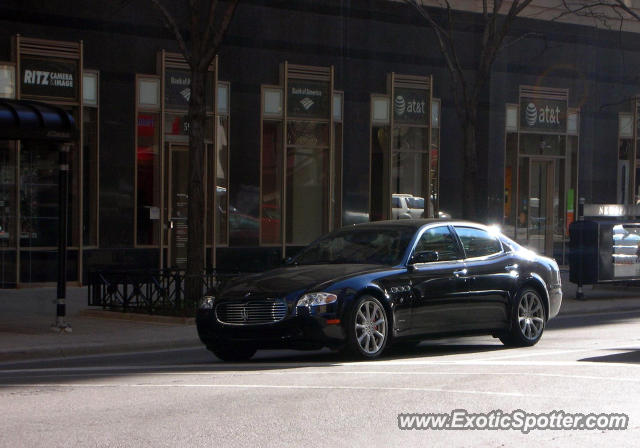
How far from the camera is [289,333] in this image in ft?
36.3

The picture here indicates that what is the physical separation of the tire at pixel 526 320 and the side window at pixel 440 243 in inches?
44.0

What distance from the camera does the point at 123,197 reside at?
2220 centimetres

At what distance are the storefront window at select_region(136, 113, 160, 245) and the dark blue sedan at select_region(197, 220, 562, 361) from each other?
33.7ft

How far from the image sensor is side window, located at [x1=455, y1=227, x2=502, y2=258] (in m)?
13.1

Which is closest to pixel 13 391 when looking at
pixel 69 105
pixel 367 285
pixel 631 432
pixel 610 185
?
pixel 367 285

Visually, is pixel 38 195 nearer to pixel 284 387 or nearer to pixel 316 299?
pixel 316 299

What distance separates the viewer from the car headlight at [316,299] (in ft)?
36.4

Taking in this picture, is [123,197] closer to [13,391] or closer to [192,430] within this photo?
[13,391]

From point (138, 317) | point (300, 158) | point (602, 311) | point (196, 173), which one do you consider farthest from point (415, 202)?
point (138, 317)

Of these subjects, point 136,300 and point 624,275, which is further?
point 624,275

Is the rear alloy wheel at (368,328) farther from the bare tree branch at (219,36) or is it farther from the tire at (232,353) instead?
the bare tree branch at (219,36)

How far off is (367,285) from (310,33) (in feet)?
47.4

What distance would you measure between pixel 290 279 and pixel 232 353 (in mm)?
1141

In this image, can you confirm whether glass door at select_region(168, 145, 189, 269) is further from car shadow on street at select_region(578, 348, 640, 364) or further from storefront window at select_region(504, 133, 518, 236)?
car shadow on street at select_region(578, 348, 640, 364)
